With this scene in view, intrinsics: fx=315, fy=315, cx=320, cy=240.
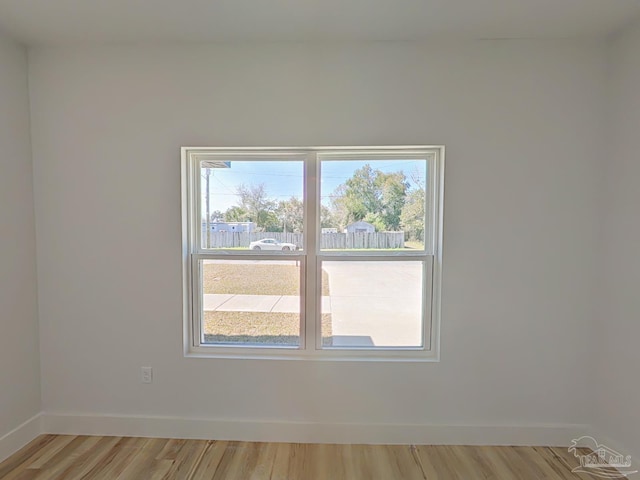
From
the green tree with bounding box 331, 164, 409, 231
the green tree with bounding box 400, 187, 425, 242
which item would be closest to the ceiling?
the green tree with bounding box 331, 164, 409, 231

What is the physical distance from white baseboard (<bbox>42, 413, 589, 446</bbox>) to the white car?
119 cm

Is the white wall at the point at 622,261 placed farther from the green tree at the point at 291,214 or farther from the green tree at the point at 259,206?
the green tree at the point at 259,206

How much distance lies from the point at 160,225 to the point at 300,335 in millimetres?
1244

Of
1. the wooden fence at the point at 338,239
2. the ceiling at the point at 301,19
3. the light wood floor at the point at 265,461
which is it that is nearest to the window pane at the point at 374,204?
the wooden fence at the point at 338,239

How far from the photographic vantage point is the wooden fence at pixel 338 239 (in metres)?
2.26

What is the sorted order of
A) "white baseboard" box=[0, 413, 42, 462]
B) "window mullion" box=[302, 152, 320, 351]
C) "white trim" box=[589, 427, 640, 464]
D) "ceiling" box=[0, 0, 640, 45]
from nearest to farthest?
"ceiling" box=[0, 0, 640, 45] < "white trim" box=[589, 427, 640, 464] < "white baseboard" box=[0, 413, 42, 462] < "window mullion" box=[302, 152, 320, 351]

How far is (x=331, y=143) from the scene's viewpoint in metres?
2.10

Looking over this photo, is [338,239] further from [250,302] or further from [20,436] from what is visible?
[20,436]

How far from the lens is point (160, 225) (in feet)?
7.09

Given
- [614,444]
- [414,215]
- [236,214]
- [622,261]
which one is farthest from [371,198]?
[614,444]

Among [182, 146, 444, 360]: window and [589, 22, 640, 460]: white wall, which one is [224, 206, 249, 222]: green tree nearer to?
[182, 146, 444, 360]: window

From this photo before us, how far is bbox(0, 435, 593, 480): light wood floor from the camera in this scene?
1852 millimetres


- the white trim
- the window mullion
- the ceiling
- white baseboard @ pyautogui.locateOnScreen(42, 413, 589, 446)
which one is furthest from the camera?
the window mullion

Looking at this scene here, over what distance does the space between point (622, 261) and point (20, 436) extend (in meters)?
3.99
